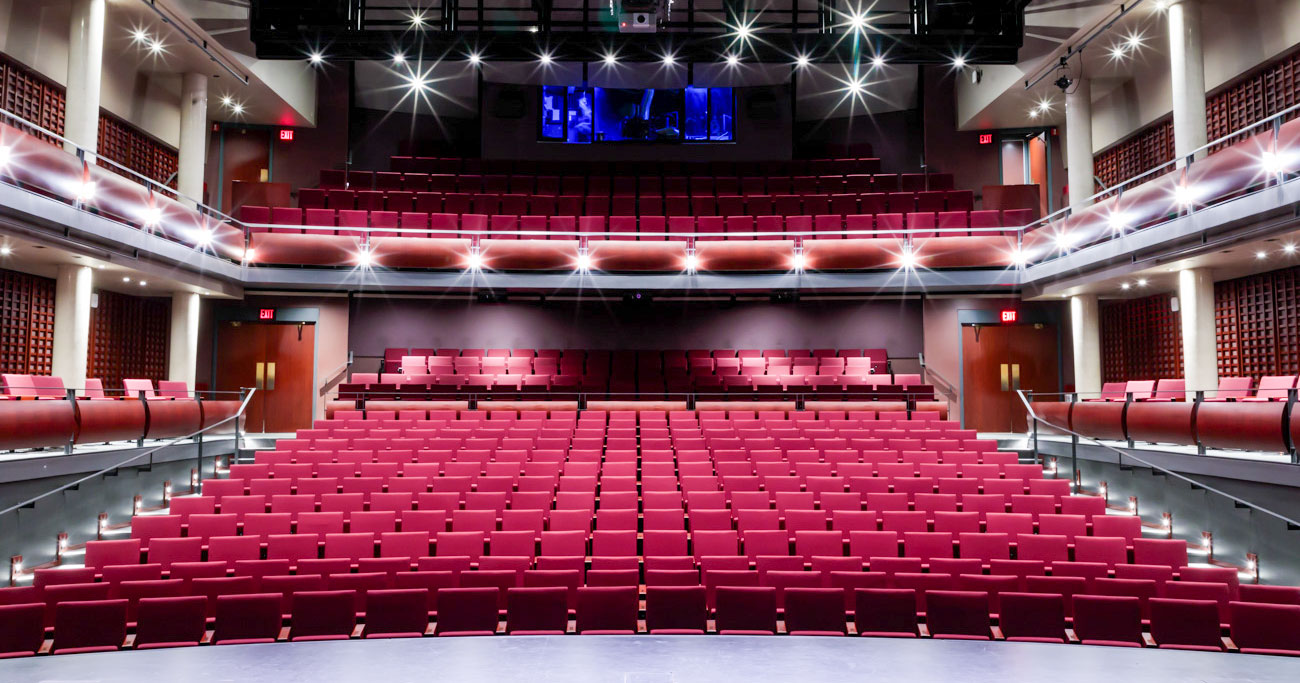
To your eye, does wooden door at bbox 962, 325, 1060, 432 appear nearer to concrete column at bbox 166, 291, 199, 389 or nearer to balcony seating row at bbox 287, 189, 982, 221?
balcony seating row at bbox 287, 189, 982, 221

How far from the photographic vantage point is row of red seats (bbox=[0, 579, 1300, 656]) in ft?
12.4

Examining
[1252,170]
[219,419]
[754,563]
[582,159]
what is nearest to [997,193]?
[1252,170]

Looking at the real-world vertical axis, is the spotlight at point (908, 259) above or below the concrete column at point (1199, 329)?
above

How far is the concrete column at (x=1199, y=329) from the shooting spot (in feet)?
25.9

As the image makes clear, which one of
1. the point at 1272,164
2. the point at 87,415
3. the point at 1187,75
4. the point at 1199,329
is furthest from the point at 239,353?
the point at 1187,75

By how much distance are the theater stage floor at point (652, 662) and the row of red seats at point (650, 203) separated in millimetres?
8502

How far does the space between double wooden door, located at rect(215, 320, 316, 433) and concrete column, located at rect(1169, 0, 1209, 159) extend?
405 inches

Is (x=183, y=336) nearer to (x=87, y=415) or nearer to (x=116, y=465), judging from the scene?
(x=87, y=415)

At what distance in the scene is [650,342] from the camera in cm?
1178

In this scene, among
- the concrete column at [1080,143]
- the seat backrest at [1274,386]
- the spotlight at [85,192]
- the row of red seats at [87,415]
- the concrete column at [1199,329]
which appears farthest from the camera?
the concrete column at [1080,143]

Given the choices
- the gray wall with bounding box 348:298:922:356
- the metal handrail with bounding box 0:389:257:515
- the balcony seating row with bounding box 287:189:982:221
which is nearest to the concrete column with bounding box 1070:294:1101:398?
the gray wall with bounding box 348:298:922:356

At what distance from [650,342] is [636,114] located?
165 inches

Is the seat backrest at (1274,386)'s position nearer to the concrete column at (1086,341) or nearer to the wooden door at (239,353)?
the concrete column at (1086,341)

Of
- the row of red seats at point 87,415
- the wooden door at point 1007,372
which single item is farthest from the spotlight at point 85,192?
the wooden door at point 1007,372
